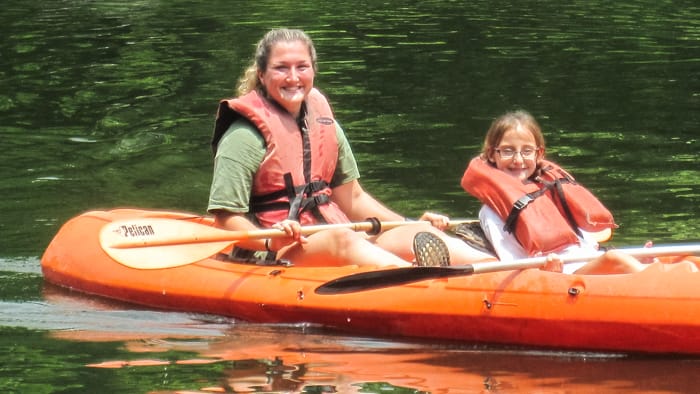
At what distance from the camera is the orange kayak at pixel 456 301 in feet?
17.9

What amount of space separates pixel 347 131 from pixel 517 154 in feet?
17.3

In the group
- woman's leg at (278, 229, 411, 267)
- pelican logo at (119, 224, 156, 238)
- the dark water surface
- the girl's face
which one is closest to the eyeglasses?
the girl's face

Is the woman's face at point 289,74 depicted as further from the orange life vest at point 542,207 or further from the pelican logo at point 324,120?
the orange life vest at point 542,207

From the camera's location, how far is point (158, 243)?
21.2 ft

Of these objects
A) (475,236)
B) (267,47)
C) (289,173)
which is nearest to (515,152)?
(475,236)

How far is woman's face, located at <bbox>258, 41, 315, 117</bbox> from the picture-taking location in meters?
6.39

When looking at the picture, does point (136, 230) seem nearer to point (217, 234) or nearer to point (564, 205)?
point (217, 234)

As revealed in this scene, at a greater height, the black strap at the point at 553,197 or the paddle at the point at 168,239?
the black strap at the point at 553,197

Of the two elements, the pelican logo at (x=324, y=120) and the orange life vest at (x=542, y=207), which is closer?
the orange life vest at (x=542, y=207)

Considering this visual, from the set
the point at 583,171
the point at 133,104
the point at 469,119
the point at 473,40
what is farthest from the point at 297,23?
the point at 583,171

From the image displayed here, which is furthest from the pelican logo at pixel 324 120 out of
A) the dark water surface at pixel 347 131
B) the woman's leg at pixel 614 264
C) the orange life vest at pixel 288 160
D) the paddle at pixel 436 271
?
the woman's leg at pixel 614 264

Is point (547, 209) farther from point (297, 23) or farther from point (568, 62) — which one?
point (297, 23)

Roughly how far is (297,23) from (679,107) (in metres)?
7.99

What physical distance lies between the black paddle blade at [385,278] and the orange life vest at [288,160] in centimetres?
51
